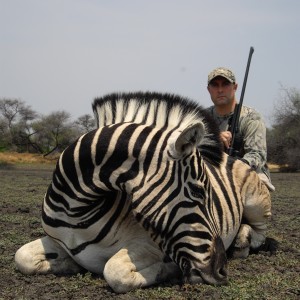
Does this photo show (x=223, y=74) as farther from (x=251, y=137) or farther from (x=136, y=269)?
(x=136, y=269)

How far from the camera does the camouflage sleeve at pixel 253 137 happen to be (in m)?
5.04

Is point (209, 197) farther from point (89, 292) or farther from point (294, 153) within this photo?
point (294, 153)

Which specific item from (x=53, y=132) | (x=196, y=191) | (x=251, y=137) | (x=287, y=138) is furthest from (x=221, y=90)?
(x=53, y=132)

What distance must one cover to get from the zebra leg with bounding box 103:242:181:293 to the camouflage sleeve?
1.90 meters

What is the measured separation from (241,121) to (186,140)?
2.44 m

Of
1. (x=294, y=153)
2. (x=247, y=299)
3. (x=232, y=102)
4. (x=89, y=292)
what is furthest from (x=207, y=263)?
(x=294, y=153)

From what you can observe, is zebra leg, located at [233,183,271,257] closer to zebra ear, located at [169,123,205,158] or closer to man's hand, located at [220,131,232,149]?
man's hand, located at [220,131,232,149]

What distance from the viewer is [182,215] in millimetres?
3123

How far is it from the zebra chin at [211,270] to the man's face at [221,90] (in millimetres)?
2485

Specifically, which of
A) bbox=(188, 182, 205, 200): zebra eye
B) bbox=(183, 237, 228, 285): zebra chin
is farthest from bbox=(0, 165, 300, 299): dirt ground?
bbox=(188, 182, 205, 200): zebra eye

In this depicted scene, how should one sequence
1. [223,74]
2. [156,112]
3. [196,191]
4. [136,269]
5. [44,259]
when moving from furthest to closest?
[223,74] → [44,259] → [156,112] → [136,269] → [196,191]

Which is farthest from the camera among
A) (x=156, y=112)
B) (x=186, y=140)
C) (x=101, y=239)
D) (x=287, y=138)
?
(x=287, y=138)

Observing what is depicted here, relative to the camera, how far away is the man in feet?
17.0

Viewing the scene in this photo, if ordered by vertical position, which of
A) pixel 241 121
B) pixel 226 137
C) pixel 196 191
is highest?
pixel 241 121
